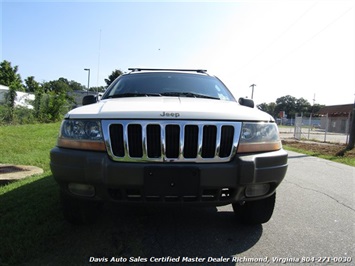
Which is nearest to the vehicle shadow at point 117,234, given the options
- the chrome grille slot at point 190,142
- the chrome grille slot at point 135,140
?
the chrome grille slot at point 190,142

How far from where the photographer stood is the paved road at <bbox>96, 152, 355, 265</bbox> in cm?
242

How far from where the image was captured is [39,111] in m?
16.0

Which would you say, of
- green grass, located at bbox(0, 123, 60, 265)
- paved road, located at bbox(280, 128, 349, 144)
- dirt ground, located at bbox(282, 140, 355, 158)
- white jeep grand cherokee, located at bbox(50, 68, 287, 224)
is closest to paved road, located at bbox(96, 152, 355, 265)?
white jeep grand cherokee, located at bbox(50, 68, 287, 224)

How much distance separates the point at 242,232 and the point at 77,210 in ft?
5.31

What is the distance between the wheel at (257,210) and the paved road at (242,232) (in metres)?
0.11

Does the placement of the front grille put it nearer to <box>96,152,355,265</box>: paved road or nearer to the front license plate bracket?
the front license plate bracket

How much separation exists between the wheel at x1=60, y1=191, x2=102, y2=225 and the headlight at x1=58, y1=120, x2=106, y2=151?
0.49 metres

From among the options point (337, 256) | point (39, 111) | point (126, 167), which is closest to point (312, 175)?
point (337, 256)

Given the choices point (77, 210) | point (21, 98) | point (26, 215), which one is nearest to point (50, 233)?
point (77, 210)

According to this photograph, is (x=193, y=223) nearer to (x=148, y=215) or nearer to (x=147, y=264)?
(x=148, y=215)

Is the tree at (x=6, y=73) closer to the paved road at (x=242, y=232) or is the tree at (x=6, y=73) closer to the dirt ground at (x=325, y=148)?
the dirt ground at (x=325, y=148)

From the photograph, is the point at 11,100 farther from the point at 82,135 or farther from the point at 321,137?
the point at 321,137

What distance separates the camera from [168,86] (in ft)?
11.6

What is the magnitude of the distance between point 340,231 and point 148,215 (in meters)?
2.07
